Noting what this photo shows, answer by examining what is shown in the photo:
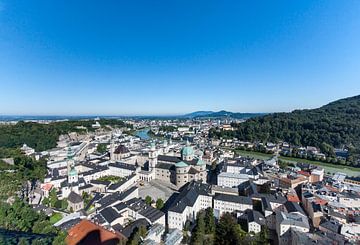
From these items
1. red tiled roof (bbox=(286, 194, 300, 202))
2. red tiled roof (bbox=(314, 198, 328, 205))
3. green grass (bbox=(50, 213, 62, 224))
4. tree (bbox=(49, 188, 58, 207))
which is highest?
tree (bbox=(49, 188, 58, 207))

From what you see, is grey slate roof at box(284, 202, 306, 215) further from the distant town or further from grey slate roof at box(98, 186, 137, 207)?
grey slate roof at box(98, 186, 137, 207)

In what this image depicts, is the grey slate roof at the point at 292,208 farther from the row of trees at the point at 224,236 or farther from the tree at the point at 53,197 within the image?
the tree at the point at 53,197

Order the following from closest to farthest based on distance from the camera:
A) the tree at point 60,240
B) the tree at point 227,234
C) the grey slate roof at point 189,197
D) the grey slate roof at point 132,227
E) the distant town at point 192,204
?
the tree at point 60,240, the tree at point 227,234, the distant town at point 192,204, the grey slate roof at point 132,227, the grey slate roof at point 189,197

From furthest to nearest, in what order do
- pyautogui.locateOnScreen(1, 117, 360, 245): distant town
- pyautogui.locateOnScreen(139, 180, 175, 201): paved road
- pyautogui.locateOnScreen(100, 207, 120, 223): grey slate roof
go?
pyautogui.locateOnScreen(139, 180, 175, 201): paved road → pyautogui.locateOnScreen(100, 207, 120, 223): grey slate roof → pyautogui.locateOnScreen(1, 117, 360, 245): distant town

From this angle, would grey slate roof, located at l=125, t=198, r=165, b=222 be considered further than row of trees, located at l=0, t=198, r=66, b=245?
Yes

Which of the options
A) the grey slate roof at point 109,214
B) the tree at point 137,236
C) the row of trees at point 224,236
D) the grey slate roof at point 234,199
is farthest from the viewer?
the grey slate roof at point 234,199

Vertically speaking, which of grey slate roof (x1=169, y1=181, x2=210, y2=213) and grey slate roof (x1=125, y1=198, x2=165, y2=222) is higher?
grey slate roof (x1=169, y1=181, x2=210, y2=213)

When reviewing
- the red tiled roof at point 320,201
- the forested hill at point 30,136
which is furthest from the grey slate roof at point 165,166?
the forested hill at point 30,136

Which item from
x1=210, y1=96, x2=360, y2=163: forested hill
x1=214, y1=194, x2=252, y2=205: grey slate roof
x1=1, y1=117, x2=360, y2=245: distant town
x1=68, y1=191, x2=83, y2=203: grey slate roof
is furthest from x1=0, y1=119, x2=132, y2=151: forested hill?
x1=210, y1=96, x2=360, y2=163: forested hill

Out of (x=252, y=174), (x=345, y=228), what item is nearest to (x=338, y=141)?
(x=252, y=174)
